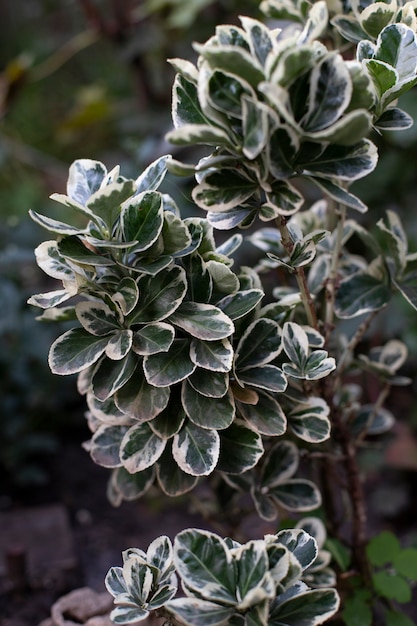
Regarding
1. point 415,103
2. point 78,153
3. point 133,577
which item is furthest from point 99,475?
point 78,153

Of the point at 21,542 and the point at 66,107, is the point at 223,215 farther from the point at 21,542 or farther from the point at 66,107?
the point at 66,107

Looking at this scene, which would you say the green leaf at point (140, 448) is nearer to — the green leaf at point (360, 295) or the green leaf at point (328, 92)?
the green leaf at point (360, 295)

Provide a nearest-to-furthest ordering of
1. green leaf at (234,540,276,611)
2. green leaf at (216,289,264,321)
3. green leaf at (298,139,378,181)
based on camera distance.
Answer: green leaf at (234,540,276,611)
green leaf at (298,139,378,181)
green leaf at (216,289,264,321)

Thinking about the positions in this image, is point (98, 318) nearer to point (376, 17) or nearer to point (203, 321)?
point (203, 321)

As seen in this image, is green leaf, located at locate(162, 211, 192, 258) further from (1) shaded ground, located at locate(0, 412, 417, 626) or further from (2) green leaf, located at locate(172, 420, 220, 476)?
(1) shaded ground, located at locate(0, 412, 417, 626)

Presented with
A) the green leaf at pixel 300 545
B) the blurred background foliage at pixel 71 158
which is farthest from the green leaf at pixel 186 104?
the green leaf at pixel 300 545

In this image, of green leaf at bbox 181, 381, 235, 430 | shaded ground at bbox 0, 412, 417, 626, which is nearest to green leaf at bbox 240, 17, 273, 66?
green leaf at bbox 181, 381, 235, 430
